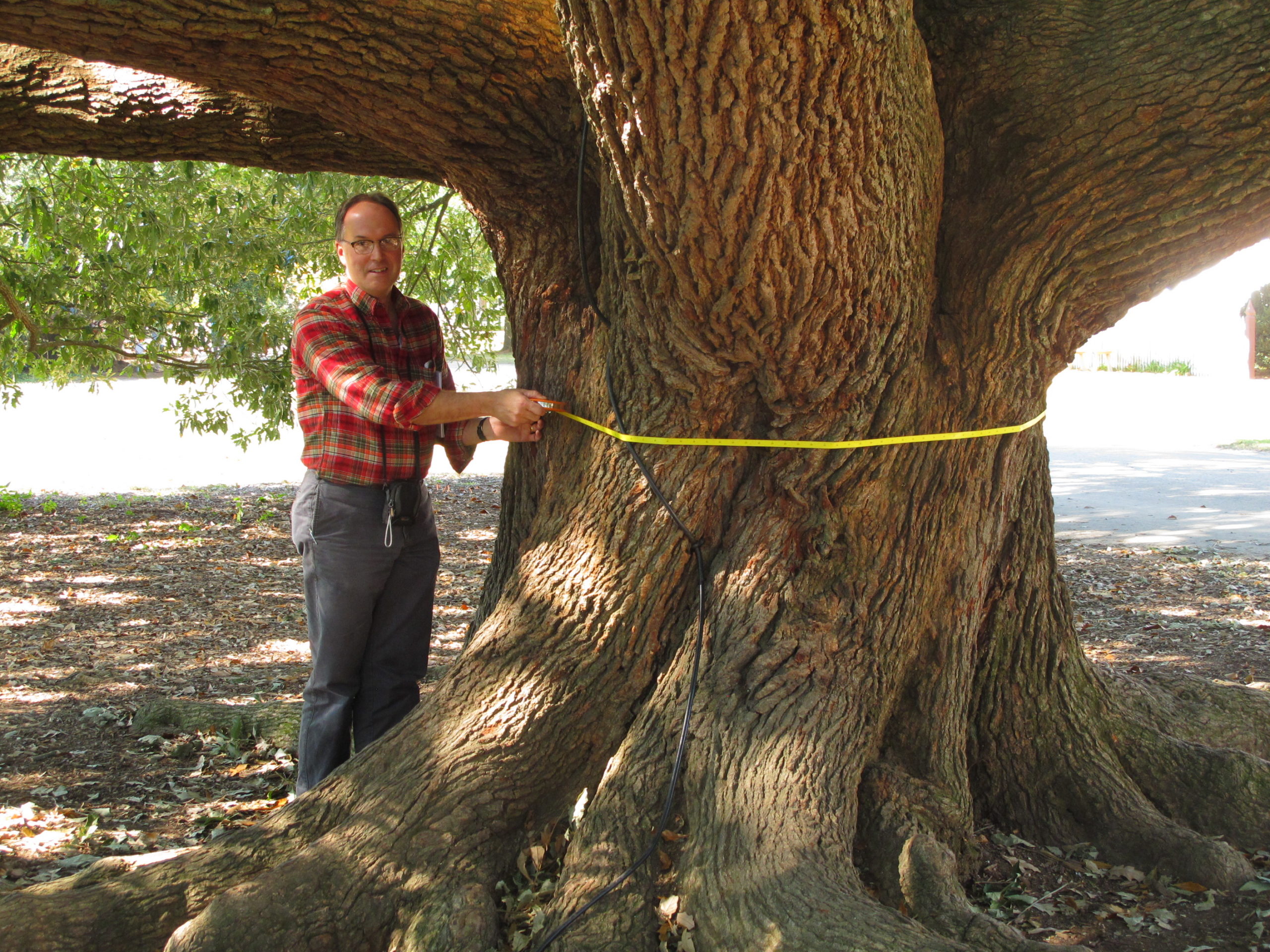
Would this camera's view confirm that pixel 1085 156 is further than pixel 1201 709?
No

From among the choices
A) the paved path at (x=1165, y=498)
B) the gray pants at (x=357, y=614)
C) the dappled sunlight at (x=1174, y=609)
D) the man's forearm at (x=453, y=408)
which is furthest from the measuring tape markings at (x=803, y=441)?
the paved path at (x=1165, y=498)

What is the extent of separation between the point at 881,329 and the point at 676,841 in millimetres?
1510

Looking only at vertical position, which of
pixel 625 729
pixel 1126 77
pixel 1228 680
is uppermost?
pixel 1126 77

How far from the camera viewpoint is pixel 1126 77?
2.77 m

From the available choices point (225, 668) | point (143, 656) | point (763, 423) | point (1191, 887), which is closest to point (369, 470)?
point (763, 423)

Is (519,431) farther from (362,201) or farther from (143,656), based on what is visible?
(143,656)

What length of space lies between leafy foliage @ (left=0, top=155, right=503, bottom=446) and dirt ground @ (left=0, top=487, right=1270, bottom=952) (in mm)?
1642

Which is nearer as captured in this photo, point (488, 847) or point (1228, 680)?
point (488, 847)

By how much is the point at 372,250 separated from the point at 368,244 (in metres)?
0.02

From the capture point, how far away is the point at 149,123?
378 centimetres

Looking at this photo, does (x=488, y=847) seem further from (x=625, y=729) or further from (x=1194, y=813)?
(x=1194, y=813)

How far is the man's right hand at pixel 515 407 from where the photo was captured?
3.29 metres

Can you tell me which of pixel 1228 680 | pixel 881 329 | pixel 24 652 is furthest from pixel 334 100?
pixel 1228 680

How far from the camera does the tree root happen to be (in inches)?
180
